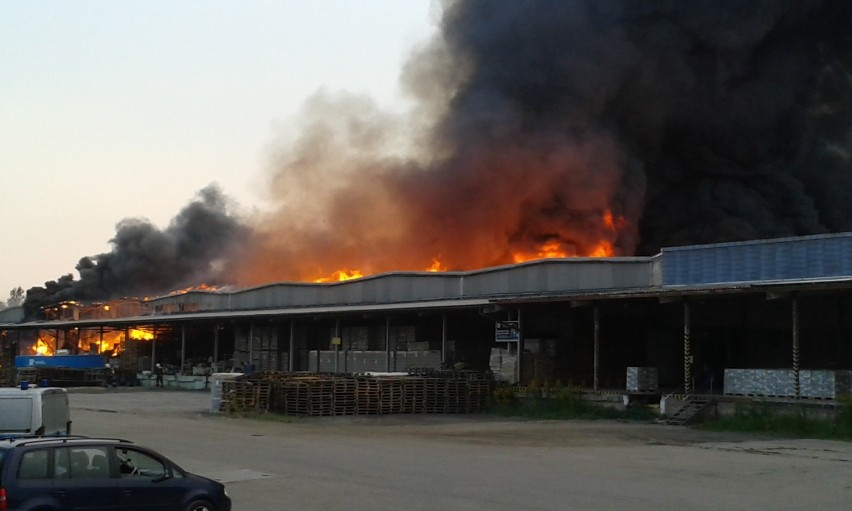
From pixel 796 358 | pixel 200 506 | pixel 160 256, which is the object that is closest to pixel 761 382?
pixel 796 358

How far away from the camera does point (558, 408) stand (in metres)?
32.4

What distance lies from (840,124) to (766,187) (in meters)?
9.12

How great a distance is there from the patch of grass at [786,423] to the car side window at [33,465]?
66.5ft

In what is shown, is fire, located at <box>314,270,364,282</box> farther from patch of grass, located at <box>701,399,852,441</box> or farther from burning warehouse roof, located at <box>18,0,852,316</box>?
patch of grass, located at <box>701,399,852,441</box>

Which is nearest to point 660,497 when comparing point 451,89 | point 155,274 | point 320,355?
point 320,355

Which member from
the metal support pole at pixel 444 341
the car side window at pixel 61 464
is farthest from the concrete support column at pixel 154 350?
the car side window at pixel 61 464

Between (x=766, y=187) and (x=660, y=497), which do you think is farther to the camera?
(x=766, y=187)

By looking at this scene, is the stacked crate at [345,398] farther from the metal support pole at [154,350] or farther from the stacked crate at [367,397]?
the metal support pole at [154,350]

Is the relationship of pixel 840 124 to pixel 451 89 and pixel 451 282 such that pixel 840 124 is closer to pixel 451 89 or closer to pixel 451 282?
pixel 451 89

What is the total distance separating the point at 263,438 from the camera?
25.1 m

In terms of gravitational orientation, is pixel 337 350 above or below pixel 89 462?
above

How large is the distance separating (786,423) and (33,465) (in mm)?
21235

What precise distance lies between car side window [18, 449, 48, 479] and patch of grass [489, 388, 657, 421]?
22479 mm

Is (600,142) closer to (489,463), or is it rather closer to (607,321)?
(607,321)
